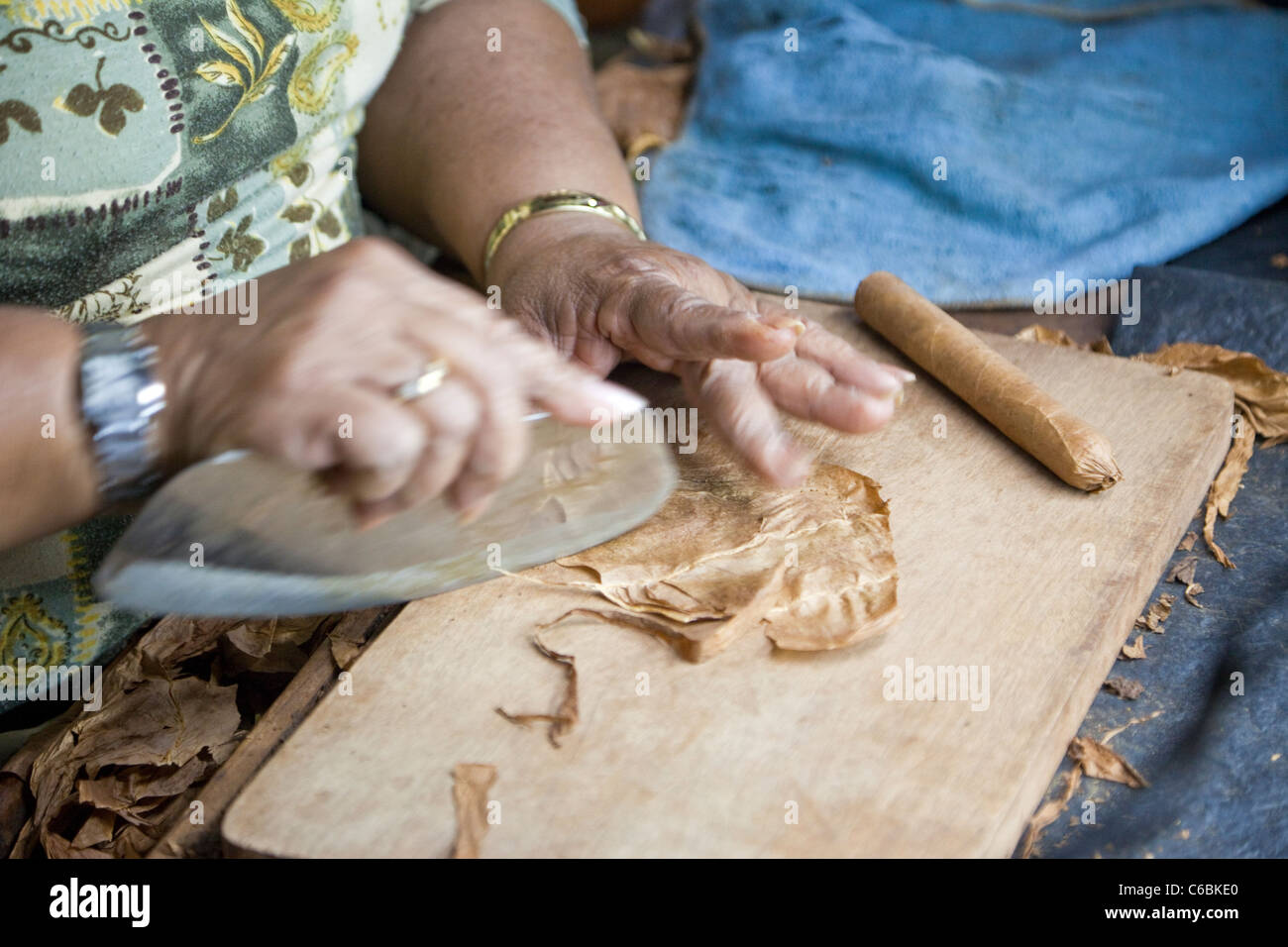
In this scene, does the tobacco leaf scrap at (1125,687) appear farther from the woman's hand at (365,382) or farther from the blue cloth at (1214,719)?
the woman's hand at (365,382)

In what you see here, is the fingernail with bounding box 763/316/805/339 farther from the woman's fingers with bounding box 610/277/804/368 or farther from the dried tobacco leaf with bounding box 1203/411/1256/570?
the dried tobacco leaf with bounding box 1203/411/1256/570

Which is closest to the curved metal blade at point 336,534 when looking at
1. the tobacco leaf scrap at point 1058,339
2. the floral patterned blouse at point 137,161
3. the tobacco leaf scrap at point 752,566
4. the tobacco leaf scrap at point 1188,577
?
the tobacco leaf scrap at point 752,566

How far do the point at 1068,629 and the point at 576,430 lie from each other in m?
0.46

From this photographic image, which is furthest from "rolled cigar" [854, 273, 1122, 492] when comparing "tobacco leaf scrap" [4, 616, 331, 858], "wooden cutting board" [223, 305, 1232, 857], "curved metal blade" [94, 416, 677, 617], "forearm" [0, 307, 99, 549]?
"forearm" [0, 307, 99, 549]

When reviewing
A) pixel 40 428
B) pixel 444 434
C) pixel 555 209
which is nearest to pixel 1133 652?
pixel 444 434

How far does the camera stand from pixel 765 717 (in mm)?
880

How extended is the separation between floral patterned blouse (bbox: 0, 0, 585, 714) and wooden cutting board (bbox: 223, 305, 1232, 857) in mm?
397

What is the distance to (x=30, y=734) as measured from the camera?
1103 millimetres

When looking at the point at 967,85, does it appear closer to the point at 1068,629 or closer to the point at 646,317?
the point at 646,317

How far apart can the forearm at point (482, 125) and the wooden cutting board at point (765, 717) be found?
0.60 metres

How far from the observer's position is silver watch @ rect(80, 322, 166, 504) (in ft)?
2.54

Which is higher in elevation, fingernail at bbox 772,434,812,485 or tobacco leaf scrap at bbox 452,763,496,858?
fingernail at bbox 772,434,812,485

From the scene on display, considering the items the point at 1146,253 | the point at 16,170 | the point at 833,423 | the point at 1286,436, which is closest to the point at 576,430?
the point at 833,423

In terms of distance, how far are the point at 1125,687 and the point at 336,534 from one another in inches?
28.1
